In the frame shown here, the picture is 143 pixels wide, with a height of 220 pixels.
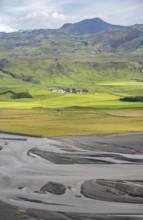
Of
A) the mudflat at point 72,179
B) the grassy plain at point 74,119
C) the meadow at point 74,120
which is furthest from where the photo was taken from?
the grassy plain at point 74,119

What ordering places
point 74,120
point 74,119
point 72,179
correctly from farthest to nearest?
point 74,119
point 74,120
point 72,179

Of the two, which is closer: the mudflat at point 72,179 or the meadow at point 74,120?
the mudflat at point 72,179

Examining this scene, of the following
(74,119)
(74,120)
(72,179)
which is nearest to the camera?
(72,179)

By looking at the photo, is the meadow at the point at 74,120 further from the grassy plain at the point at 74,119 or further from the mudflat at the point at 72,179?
the mudflat at the point at 72,179

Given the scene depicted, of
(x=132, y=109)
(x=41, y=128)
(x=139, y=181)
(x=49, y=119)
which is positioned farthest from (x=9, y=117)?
(x=139, y=181)

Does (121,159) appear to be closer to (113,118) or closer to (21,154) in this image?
(21,154)

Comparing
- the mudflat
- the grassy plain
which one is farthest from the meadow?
the mudflat

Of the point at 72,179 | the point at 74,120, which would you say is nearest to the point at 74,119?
the point at 74,120

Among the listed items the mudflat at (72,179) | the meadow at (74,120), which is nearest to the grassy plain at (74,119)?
the meadow at (74,120)

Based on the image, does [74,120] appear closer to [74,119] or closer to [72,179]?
[74,119]
